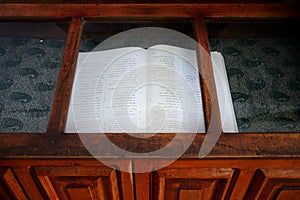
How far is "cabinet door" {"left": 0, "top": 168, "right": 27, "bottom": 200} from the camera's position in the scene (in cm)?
66

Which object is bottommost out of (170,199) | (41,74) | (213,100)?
(170,199)

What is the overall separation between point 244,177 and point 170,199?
8.1 inches

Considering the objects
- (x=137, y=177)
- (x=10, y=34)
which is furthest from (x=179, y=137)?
(x=10, y=34)

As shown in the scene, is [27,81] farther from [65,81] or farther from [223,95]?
[223,95]

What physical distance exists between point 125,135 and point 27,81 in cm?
35

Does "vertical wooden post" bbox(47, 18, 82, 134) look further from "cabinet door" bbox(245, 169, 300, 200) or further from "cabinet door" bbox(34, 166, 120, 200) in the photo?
"cabinet door" bbox(245, 169, 300, 200)

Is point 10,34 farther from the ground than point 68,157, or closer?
farther from the ground

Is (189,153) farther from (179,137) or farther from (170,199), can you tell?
(170,199)

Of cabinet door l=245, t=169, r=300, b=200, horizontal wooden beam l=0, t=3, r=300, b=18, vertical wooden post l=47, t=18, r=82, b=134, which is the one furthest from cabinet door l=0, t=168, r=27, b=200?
cabinet door l=245, t=169, r=300, b=200

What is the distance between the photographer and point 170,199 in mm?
768

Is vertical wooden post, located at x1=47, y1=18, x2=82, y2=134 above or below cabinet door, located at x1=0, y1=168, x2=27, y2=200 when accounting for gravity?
above

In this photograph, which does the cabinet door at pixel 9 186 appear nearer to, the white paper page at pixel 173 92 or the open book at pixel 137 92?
the open book at pixel 137 92

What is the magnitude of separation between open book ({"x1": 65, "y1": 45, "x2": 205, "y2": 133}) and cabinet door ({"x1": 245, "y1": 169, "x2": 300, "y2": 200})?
0.18m

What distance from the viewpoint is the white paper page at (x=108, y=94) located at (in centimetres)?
68
